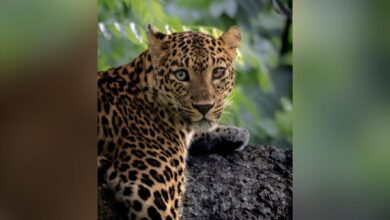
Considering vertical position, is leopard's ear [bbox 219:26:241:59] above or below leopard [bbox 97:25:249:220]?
above

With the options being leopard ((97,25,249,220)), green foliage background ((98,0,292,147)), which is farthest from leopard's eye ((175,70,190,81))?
green foliage background ((98,0,292,147))

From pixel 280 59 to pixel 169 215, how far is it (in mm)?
636

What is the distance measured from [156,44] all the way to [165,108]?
21 centimetres

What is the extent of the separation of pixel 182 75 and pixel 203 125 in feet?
0.60

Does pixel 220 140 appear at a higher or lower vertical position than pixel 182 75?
lower

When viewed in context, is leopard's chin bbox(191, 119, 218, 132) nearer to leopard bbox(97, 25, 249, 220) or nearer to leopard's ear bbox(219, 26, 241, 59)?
leopard bbox(97, 25, 249, 220)

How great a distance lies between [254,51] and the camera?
1807mm

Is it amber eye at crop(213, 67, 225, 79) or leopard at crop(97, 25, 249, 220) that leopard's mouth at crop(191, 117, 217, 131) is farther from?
amber eye at crop(213, 67, 225, 79)

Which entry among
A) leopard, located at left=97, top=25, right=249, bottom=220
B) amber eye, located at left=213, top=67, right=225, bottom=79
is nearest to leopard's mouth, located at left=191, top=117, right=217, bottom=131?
leopard, located at left=97, top=25, right=249, bottom=220

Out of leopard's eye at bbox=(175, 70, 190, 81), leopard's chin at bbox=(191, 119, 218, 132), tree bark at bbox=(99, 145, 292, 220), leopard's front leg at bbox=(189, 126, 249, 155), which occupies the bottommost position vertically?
tree bark at bbox=(99, 145, 292, 220)

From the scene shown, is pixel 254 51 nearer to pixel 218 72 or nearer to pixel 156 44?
pixel 218 72

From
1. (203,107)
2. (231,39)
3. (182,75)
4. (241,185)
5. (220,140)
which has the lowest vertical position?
(241,185)

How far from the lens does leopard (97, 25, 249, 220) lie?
5.64 feet

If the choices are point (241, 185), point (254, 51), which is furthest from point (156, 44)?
point (241, 185)
